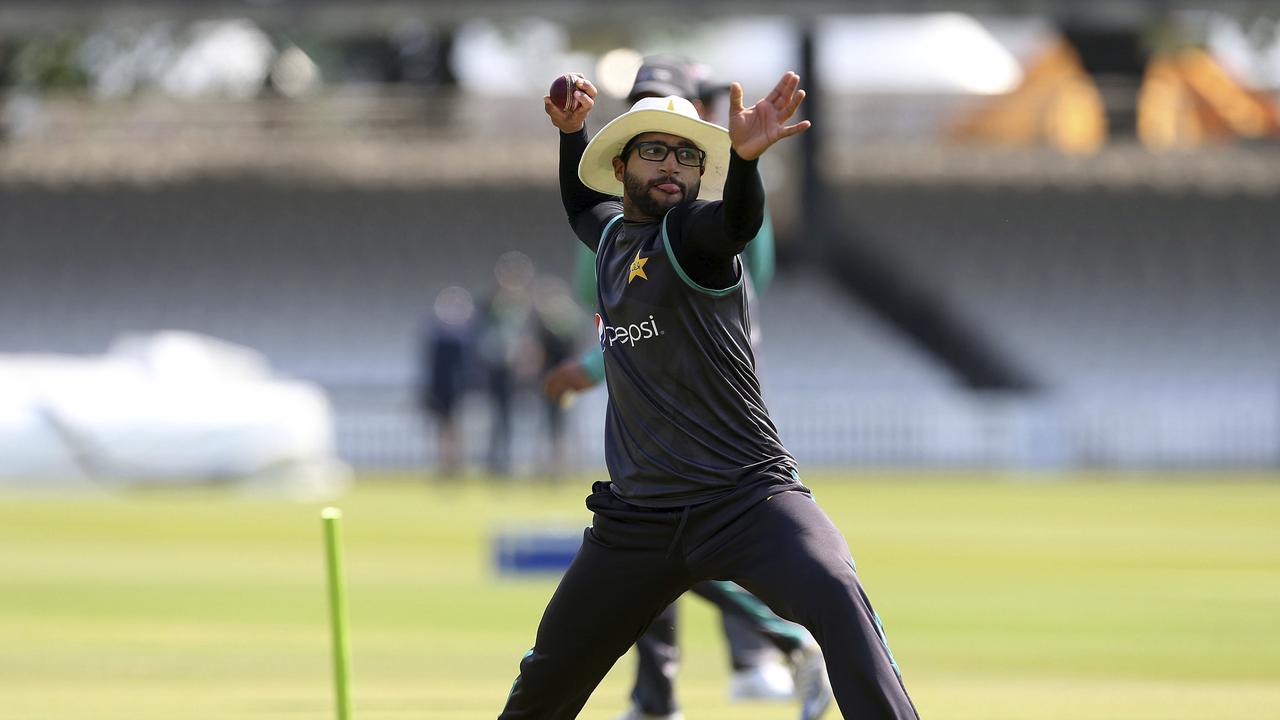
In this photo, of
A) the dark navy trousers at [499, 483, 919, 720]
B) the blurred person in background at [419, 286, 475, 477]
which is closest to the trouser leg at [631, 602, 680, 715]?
the dark navy trousers at [499, 483, 919, 720]

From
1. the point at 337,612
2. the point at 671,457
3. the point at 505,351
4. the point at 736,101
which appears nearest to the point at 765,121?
the point at 736,101

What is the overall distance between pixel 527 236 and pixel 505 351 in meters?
14.4

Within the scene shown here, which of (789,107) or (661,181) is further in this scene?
(661,181)

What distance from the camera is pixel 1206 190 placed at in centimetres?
4425

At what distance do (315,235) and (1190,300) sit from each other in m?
16.7

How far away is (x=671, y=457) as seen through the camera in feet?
19.8

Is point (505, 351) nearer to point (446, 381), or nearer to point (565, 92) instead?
point (446, 381)

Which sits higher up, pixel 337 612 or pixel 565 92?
pixel 565 92

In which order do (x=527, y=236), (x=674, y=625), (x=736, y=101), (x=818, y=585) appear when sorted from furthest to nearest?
(x=527, y=236), (x=674, y=625), (x=818, y=585), (x=736, y=101)

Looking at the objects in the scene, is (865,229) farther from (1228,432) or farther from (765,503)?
(765,503)

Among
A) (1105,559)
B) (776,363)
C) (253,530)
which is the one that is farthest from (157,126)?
(1105,559)

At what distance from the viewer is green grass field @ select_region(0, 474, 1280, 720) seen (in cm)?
945

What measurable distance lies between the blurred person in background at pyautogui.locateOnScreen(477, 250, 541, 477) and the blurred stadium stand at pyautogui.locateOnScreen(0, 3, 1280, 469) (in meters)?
11.7

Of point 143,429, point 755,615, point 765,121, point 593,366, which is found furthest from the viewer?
point 143,429
